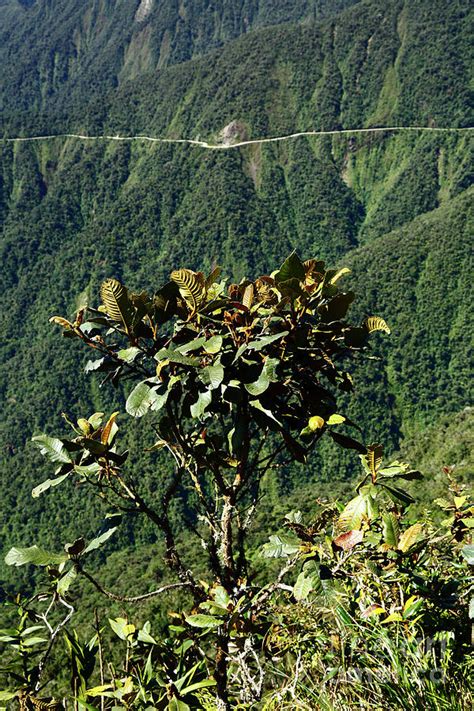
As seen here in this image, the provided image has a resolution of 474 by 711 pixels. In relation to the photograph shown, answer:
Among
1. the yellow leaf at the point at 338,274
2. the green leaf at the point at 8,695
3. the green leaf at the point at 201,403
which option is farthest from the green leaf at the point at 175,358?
the green leaf at the point at 8,695

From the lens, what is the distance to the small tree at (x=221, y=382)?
2.69 meters

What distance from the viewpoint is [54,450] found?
2863 mm

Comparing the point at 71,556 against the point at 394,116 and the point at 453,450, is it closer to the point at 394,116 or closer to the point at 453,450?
the point at 453,450

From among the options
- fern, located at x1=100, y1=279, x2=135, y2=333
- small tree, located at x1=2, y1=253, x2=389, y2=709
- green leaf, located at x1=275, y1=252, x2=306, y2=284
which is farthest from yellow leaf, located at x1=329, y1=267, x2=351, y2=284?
fern, located at x1=100, y1=279, x2=135, y2=333

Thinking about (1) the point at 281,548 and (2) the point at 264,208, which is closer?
(1) the point at 281,548

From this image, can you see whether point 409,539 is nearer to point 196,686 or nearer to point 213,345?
point 196,686

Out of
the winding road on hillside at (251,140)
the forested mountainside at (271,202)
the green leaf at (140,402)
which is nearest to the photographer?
the green leaf at (140,402)

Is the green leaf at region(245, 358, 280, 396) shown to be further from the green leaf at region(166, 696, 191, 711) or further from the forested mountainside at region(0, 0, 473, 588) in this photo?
the forested mountainside at region(0, 0, 473, 588)

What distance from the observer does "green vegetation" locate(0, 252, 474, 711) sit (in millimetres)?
2615

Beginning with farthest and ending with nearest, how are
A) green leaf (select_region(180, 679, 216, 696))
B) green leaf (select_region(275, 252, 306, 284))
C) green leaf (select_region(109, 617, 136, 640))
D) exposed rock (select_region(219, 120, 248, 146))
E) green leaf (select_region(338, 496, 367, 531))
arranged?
exposed rock (select_region(219, 120, 248, 146)) → green leaf (select_region(109, 617, 136, 640)) → green leaf (select_region(275, 252, 306, 284)) → green leaf (select_region(180, 679, 216, 696)) → green leaf (select_region(338, 496, 367, 531))

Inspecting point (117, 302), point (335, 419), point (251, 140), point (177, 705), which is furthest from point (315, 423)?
point (251, 140)

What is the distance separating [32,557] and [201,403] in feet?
3.32

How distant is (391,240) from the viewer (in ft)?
249

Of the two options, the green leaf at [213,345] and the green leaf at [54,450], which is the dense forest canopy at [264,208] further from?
the green leaf at [213,345]
